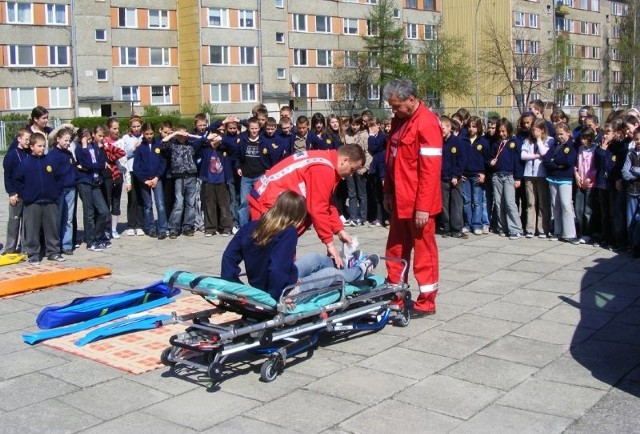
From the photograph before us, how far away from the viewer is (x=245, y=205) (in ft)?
45.8

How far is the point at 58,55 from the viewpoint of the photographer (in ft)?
182

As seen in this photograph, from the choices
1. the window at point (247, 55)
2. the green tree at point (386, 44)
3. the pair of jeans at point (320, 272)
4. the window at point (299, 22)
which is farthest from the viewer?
the window at point (299, 22)

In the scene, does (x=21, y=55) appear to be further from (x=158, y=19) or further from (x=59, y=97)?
(x=158, y=19)

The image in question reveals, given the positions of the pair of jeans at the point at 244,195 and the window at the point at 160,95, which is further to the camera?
the window at the point at 160,95

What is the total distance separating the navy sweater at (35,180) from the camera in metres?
11.8

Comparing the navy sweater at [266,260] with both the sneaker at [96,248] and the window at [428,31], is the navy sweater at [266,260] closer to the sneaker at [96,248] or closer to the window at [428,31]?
the sneaker at [96,248]

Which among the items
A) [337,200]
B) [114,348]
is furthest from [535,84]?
[114,348]

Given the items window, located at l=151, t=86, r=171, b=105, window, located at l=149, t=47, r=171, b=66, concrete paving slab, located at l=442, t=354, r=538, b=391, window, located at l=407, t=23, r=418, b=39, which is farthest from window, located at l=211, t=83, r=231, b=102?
concrete paving slab, located at l=442, t=354, r=538, b=391

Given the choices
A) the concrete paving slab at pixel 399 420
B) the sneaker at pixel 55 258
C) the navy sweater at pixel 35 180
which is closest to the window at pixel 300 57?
the navy sweater at pixel 35 180

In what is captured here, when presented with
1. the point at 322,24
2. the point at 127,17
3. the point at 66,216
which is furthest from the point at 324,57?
the point at 66,216

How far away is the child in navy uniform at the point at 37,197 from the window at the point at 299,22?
5472 cm

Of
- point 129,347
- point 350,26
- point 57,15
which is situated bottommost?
point 129,347

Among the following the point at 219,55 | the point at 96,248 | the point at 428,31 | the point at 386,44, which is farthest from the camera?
the point at 428,31

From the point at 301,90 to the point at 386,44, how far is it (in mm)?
7652
